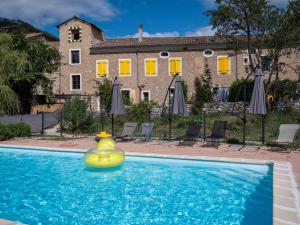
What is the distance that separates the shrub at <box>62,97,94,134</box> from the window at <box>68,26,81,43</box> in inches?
797

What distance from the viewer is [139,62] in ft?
111

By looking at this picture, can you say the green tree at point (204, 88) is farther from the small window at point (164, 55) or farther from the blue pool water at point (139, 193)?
the blue pool water at point (139, 193)

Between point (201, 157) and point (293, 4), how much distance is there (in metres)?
16.7

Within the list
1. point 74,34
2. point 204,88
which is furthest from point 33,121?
point 74,34

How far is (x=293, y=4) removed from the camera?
22000 millimetres

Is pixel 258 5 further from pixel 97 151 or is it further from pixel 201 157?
pixel 97 151

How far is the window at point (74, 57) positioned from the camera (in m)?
35.2

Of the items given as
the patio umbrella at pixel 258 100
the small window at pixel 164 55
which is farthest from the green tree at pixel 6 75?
the small window at pixel 164 55

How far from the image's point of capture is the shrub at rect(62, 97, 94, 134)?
54.0 feet

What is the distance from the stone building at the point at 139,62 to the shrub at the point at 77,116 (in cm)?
1487

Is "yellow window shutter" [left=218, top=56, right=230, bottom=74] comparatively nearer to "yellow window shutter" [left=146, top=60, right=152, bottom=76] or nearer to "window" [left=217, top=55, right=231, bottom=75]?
"window" [left=217, top=55, right=231, bottom=75]

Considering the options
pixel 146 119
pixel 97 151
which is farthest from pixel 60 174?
pixel 146 119

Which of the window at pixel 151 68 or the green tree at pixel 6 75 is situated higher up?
the window at pixel 151 68

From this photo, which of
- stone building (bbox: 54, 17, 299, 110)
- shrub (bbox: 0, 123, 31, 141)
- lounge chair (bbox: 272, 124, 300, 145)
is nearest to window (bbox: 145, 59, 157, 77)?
stone building (bbox: 54, 17, 299, 110)
